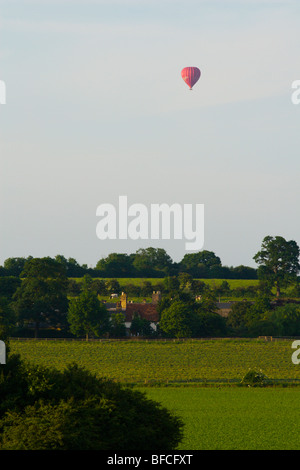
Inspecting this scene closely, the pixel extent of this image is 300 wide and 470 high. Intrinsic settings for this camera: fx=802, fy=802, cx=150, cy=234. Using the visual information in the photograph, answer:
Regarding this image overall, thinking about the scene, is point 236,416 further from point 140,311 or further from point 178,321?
point 140,311

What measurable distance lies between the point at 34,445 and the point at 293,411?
35.5m

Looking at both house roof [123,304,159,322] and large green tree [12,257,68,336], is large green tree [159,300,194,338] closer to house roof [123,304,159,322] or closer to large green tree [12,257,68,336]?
house roof [123,304,159,322]

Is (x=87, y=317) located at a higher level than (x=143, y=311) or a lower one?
lower

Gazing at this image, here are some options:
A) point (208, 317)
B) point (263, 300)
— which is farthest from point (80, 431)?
point (263, 300)

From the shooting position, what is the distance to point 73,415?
26.0 m

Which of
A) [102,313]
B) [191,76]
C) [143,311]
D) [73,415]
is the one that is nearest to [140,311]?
[143,311]

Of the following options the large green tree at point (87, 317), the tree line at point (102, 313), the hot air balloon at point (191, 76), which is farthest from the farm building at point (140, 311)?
the hot air balloon at point (191, 76)

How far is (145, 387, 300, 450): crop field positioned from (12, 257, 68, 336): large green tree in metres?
68.3

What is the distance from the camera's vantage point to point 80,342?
127 metres

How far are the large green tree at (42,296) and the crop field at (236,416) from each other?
6834cm

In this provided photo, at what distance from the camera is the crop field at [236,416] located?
41.7 metres

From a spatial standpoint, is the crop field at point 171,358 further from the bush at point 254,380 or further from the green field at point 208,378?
the bush at point 254,380

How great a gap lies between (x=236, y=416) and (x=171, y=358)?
52.3 metres
